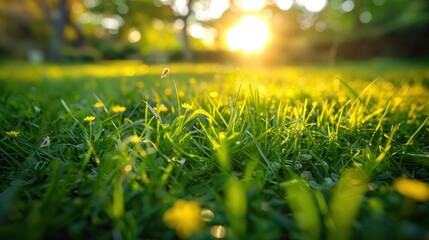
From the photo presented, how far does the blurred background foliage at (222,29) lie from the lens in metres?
17.9

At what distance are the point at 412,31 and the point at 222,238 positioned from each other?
22.0 m

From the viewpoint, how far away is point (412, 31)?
59.1 ft

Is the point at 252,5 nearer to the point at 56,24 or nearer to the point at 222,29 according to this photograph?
the point at 222,29

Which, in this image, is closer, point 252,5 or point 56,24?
point 56,24

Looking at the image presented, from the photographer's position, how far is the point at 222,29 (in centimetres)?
2705

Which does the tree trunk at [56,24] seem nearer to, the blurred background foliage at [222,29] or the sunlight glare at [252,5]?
the blurred background foliage at [222,29]

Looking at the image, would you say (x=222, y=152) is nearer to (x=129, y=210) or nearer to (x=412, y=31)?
(x=129, y=210)

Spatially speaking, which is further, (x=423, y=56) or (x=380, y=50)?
(x=380, y=50)

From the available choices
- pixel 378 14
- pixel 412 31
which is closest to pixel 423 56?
pixel 412 31

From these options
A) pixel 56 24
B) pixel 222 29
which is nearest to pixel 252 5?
pixel 222 29

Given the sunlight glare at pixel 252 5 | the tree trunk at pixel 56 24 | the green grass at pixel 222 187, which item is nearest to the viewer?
the green grass at pixel 222 187

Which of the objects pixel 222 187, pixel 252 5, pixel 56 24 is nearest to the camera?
pixel 222 187

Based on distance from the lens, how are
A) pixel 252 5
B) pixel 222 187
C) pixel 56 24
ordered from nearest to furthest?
pixel 222 187 → pixel 56 24 → pixel 252 5

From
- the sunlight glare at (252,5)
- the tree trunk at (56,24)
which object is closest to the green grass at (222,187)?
the tree trunk at (56,24)
